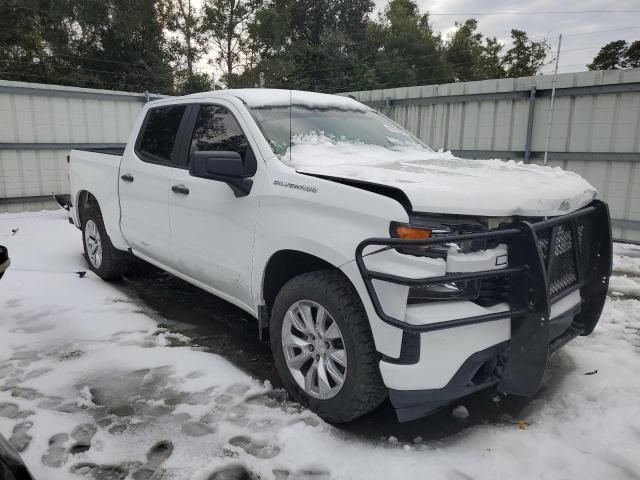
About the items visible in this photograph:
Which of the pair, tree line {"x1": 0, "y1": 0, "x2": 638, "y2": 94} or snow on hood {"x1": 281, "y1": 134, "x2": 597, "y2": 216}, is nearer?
snow on hood {"x1": 281, "y1": 134, "x2": 597, "y2": 216}

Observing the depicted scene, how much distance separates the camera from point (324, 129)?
3.72 metres

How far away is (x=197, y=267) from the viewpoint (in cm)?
388

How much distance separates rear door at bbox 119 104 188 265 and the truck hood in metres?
1.62

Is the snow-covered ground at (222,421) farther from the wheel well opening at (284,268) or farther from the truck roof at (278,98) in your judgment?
the truck roof at (278,98)

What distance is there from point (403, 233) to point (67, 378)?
2478 mm

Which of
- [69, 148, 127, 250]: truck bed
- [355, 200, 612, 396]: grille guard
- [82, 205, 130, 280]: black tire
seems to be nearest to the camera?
[355, 200, 612, 396]: grille guard

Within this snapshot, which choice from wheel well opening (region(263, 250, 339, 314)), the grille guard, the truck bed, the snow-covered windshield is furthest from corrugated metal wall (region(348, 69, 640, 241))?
wheel well opening (region(263, 250, 339, 314))

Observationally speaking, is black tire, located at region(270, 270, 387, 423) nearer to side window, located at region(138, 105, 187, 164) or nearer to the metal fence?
side window, located at region(138, 105, 187, 164)

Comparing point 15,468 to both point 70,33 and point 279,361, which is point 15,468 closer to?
point 279,361

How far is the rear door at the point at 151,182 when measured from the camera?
4211mm

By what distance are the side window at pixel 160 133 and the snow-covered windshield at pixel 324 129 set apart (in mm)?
1007

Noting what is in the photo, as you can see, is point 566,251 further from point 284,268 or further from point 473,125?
point 473,125

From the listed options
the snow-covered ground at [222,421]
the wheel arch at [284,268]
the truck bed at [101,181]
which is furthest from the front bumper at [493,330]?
the truck bed at [101,181]

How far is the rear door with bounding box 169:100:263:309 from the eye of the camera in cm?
334
